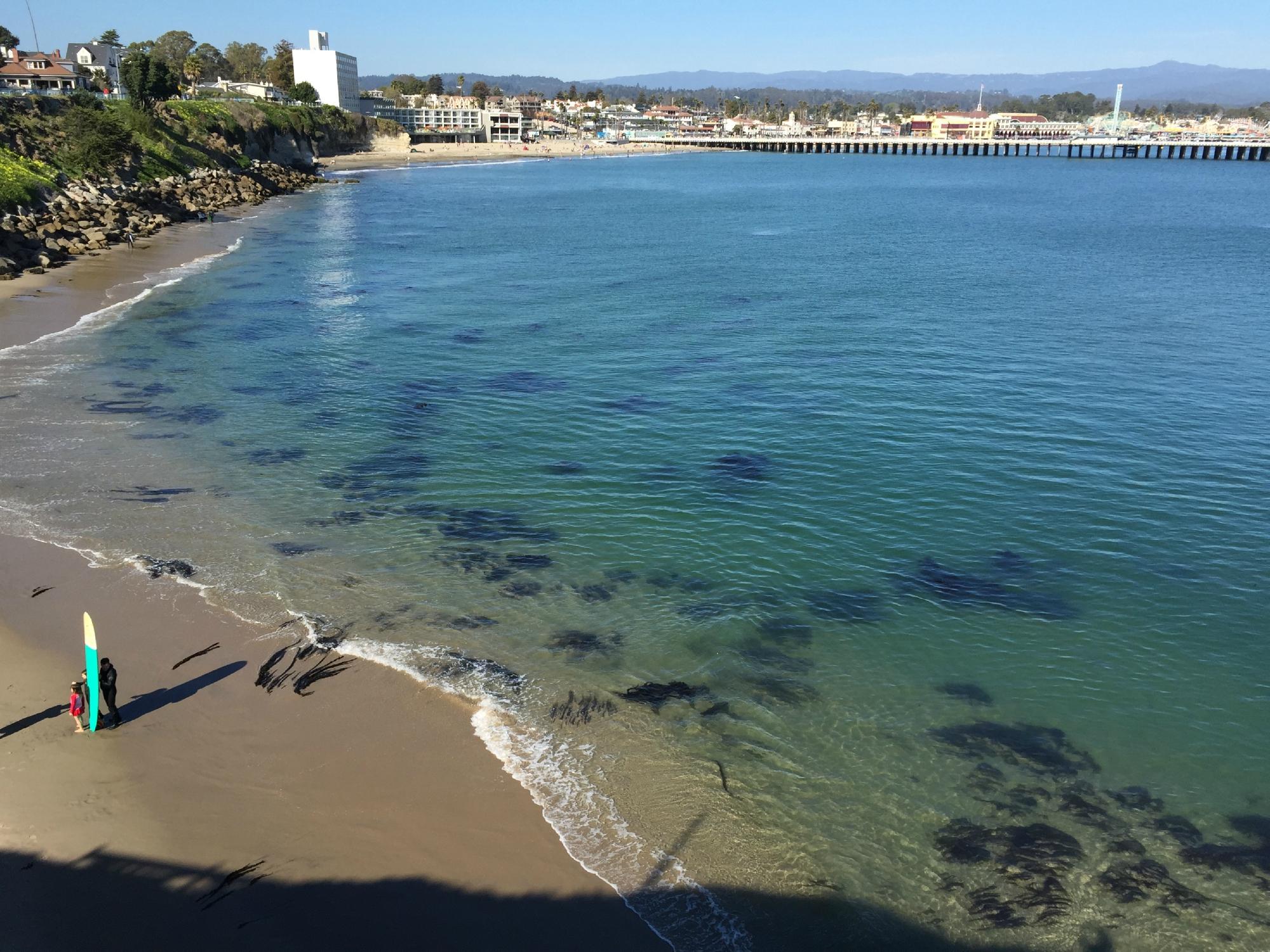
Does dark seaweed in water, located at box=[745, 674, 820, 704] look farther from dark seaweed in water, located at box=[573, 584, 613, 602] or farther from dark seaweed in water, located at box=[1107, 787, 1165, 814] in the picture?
dark seaweed in water, located at box=[1107, 787, 1165, 814]

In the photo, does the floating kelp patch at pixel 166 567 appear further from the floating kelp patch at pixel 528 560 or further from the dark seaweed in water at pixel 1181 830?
the dark seaweed in water at pixel 1181 830

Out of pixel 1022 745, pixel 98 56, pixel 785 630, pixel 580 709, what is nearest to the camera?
pixel 1022 745

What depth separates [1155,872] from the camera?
14055 millimetres

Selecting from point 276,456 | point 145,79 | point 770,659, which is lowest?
point 770,659

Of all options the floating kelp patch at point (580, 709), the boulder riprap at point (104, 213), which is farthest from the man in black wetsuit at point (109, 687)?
the boulder riprap at point (104, 213)

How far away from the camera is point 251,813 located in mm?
14484

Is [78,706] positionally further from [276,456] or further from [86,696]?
[276,456]

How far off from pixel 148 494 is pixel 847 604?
20441mm

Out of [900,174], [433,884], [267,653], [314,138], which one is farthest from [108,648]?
[900,174]

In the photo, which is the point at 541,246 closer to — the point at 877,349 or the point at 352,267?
the point at 352,267

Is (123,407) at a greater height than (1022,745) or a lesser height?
greater

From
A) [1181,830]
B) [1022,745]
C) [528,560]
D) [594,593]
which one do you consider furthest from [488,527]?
[1181,830]

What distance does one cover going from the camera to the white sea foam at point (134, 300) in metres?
43.4

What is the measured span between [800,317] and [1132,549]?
30319 mm
